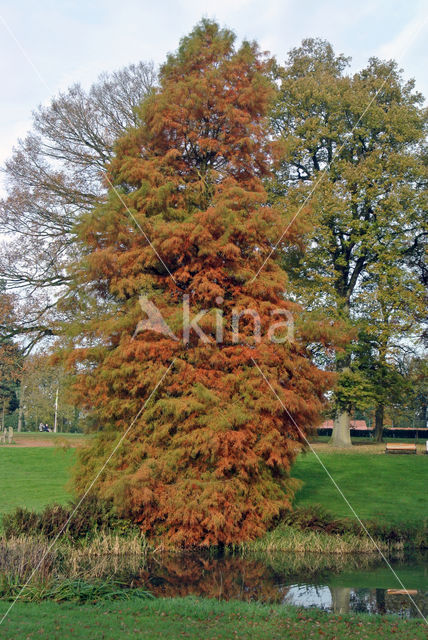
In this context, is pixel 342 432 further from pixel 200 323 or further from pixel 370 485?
pixel 200 323

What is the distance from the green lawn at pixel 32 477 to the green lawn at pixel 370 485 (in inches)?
288

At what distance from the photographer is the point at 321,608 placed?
352 inches

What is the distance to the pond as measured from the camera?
30.8 feet

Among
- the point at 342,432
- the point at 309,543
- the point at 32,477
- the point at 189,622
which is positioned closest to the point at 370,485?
the point at 342,432

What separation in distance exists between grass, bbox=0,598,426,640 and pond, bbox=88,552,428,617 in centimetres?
104

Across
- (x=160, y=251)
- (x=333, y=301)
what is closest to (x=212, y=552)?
(x=160, y=251)

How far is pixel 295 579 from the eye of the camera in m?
10.8

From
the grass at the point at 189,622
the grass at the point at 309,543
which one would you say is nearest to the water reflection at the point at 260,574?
the grass at the point at 309,543

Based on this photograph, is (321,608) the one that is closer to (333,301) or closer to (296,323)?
(296,323)

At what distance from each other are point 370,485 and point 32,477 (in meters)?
11.7

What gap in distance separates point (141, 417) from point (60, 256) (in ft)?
33.0

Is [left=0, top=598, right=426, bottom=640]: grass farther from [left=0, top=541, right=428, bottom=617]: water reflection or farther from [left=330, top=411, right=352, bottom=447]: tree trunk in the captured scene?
[left=330, top=411, right=352, bottom=447]: tree trunk

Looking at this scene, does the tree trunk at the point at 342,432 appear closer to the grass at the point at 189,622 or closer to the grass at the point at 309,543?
the grass at the point at 309,543

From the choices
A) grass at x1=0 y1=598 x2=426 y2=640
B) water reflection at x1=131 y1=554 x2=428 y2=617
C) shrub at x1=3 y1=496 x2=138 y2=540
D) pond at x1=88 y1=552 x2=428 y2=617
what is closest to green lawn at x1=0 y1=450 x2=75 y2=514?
shrub at x1=3 y1=496 x2=138 y2=540
